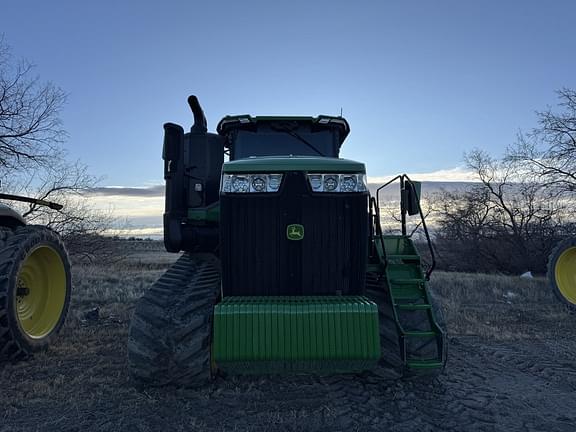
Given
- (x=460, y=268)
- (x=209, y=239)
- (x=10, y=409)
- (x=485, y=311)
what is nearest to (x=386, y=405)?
(x=209, y=239)

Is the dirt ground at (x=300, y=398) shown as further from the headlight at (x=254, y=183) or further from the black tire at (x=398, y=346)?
the headlight at (x=254, y=183)

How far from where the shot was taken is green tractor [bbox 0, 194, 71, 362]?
4.59 meters

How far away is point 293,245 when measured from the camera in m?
4.01

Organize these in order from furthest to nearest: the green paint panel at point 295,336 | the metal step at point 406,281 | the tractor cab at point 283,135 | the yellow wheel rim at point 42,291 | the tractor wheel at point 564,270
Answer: the tractor wheel at point 564,270, the yellow wheel rim at point 42,291, the tractor cab at point 283,135, the metal step at point 406,281, the green paint panel at point 295,336

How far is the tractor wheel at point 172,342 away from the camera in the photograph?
3943mm

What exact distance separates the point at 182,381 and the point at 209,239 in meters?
1.68

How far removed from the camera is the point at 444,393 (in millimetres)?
4195

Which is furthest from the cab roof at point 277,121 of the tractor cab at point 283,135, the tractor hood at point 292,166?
the tractor hood at point 292,166

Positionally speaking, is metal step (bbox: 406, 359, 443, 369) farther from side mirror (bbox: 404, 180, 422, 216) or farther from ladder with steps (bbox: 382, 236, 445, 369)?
side mirror (bbox: 404, 180, 422, 216)

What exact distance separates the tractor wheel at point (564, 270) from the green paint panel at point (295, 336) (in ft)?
26.9

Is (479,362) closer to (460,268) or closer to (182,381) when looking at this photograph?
(182,381)

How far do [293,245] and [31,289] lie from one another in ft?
12.7

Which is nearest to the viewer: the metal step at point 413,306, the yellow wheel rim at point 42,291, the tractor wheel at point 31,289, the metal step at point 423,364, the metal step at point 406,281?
the metal step at point 423,364

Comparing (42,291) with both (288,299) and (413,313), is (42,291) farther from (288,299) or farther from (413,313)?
(413,313)
